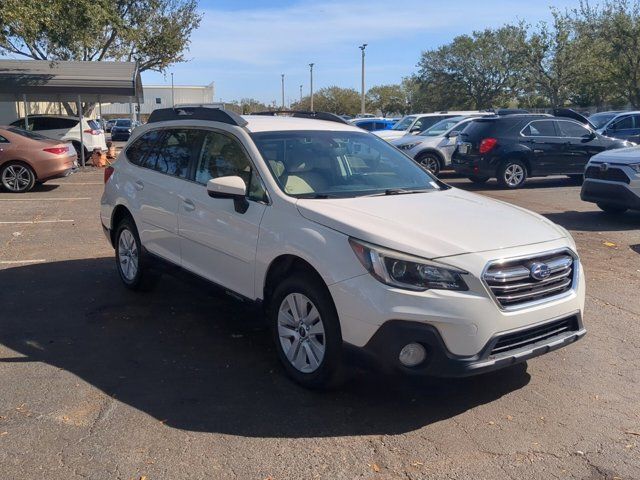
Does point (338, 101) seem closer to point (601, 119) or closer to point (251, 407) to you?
point (601, 119)

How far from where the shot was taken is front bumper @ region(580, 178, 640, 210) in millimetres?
9930

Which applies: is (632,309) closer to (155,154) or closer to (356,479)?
(356,479)

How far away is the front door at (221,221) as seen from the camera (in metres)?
4.77

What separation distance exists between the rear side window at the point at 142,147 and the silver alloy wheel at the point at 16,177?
9011 mm

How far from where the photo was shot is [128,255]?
6684mm

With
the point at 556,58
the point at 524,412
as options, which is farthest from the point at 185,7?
the point at 524,412

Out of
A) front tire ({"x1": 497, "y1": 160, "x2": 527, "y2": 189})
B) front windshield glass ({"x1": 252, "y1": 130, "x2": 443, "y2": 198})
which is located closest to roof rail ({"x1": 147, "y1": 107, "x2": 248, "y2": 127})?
front windshield glass ({"x1": 252, "y1": 130, "x2": 443, "y2": 198})

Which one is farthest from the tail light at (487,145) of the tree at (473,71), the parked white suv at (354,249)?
the tree at (473,71)

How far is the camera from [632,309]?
20.3 ft

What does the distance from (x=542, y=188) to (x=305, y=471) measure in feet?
44.6

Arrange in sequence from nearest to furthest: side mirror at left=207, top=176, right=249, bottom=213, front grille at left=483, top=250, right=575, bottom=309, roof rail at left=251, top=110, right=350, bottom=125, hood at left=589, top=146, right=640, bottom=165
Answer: front grille at left=483, top=250, right=575, bottom=309
side mirror at left=207, top=176, right=249, bottom=213
roof rail at left=251, top=110, right=350, bottom=125
hood at left=589, top=146, right=640, bottom=165

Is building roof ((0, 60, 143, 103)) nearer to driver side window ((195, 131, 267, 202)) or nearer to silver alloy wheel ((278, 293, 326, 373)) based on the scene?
driver side window ((195, 131, 267, 202))

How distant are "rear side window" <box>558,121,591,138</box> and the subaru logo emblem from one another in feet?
40.0

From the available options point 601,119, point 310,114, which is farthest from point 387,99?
point 310,114
